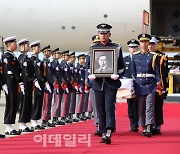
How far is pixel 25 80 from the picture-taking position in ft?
30.9

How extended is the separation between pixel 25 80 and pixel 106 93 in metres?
2.17

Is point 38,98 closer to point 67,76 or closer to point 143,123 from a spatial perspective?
point 67,76

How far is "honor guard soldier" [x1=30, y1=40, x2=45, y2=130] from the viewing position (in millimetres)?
9844

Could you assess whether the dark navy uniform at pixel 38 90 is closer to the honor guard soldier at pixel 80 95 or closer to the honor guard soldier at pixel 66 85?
the honor guard soldier at pixel 66 85

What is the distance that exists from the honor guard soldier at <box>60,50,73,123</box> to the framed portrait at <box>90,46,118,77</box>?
3.56 metres

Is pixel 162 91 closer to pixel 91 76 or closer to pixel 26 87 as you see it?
pixel 91 76

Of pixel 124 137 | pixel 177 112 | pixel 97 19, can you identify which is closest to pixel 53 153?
pixel 124 137

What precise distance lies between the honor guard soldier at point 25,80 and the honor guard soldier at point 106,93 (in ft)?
6.37

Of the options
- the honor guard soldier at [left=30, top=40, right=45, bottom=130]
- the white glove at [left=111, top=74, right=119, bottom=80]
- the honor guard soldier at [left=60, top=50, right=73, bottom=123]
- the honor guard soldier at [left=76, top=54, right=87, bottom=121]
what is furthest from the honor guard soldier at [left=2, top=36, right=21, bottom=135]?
the honor guard soldier at [left=76, top=54, right=87, bottom=121]

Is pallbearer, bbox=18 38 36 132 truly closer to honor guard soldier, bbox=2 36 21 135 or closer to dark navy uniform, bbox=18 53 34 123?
dark navy uniform, bbox=18 53 34 123

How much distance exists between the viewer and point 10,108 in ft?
29.0

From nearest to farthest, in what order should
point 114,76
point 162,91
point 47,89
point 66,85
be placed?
1. point 114,76
2. point 162,91
3. point 47,89
4. point 66,85

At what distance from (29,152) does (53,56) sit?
461cm

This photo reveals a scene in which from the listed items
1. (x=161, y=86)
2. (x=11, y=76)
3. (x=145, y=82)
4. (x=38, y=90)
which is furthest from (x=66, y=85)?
(x=161, y=86)
